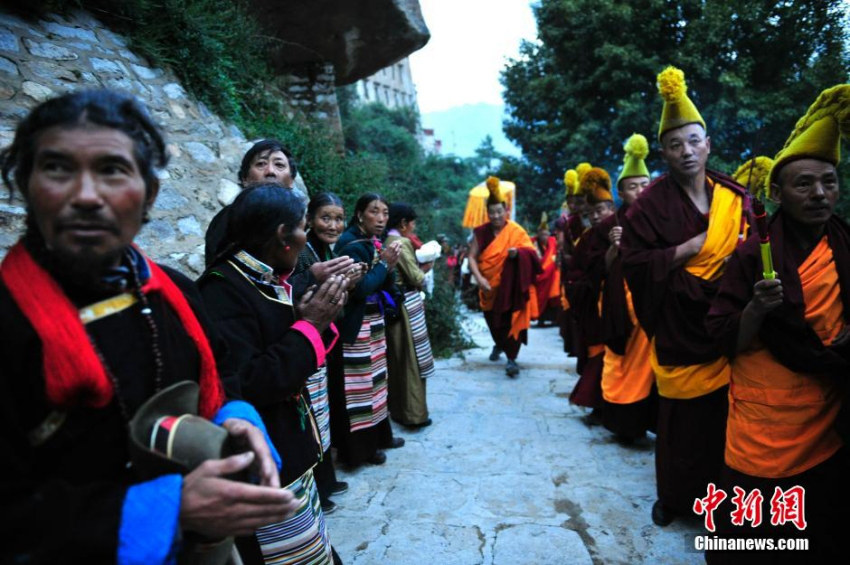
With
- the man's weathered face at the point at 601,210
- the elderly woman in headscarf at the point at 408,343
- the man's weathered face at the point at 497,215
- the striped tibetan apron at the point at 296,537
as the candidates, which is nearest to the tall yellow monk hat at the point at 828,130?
the striped tibetan apron at the point at 296,537

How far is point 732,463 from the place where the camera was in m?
2.37

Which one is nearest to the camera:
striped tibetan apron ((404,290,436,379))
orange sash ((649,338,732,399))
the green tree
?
orange sash ((649,338,732,399))

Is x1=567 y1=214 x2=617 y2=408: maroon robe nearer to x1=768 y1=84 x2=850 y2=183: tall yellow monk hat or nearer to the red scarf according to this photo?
x1=768 y1=84 x2=850 y2=183: tall yellow monk hat

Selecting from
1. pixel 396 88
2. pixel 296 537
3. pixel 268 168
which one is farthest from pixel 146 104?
pixel 396 88

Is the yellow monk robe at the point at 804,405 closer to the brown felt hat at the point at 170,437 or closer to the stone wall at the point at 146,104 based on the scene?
the brown felt hat at the point at 170,437

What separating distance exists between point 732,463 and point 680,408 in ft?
1.95

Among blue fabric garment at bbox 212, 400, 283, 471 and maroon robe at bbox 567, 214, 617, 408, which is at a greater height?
blue fabric garment at bbox 212, 400, 283, 471

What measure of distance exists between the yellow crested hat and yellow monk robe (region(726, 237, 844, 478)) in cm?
259

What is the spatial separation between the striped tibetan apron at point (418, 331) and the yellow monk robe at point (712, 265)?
205 centimetres

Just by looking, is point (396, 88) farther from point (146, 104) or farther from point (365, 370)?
point (365, 370)

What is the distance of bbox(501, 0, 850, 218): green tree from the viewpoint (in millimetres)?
11883

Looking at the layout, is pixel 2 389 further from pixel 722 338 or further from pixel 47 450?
pixel 722 338

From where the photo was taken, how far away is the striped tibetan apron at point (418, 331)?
14.8 feet

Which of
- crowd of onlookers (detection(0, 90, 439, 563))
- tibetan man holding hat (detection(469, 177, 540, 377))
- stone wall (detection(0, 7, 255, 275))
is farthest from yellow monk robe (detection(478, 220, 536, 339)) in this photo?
crowd of onlookers (detection(0, 90, 439, 563))
